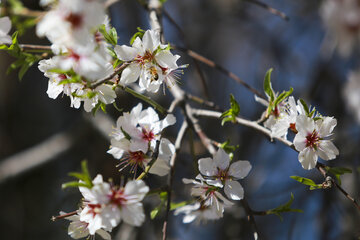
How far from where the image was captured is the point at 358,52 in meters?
2.29

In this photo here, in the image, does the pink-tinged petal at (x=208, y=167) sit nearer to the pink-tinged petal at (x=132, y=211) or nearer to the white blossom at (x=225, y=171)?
the white blossom at (x=225, y=171)

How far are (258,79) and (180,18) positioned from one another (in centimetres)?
100

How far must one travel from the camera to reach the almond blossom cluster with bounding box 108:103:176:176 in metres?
0.71

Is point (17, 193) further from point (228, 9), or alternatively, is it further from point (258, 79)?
point (228, 9)

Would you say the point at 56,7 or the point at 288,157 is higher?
the point at 56,7

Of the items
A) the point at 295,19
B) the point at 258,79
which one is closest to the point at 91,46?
the point at 258,79

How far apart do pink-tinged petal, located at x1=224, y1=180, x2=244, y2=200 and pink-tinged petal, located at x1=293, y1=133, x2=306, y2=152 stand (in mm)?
131

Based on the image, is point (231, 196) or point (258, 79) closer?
point (231, 196)

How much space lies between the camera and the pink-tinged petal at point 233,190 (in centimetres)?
74

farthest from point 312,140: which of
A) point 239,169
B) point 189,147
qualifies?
point 189,147

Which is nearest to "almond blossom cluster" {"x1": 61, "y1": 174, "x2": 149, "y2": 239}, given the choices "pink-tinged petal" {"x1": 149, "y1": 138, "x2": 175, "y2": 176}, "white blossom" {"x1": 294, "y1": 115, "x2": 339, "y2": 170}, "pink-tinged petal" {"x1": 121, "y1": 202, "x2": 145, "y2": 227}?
"pink-tinged petal" {"x1": 121, "y1": 202, "x2": 145, "y2": 227}

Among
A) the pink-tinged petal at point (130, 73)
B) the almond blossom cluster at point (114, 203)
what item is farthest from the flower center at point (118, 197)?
the pink-tinged petal at point (130, 73)

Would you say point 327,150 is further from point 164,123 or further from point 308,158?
point 164,123

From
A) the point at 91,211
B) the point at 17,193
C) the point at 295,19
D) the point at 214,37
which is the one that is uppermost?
the point at 91,211
